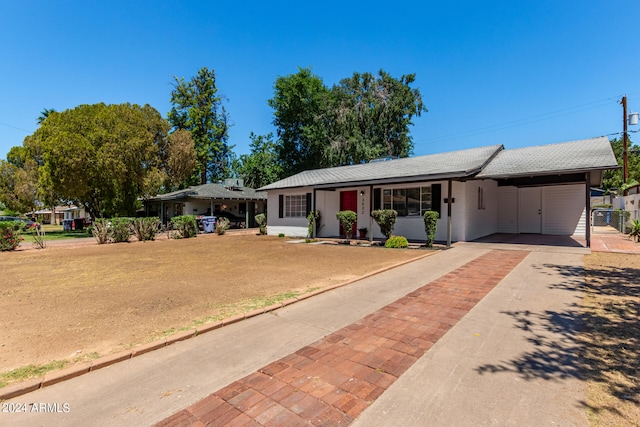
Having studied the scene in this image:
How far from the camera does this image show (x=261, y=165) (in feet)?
119

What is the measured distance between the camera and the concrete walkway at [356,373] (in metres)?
2.20

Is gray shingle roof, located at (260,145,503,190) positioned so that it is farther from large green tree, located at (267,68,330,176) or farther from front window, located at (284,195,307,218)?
large green tree, located at (267,68,330,176)

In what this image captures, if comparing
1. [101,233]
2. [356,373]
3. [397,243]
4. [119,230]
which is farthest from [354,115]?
[356,373]

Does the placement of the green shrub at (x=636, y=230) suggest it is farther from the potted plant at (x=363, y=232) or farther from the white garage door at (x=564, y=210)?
the potted plant at (x=363, y=232)

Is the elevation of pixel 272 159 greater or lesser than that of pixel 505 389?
greater

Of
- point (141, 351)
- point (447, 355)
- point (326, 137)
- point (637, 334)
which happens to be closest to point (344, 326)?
point (447, 355)

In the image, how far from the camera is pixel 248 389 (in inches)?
99.3

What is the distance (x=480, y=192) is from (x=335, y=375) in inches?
521

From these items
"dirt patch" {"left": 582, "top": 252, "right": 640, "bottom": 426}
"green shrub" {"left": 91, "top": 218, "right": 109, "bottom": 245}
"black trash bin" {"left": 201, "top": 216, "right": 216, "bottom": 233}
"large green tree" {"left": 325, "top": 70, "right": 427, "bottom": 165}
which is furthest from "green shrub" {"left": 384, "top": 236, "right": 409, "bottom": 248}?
"large green tree" {"left": 325, "top": 70, "right": 427, "bottom": 165}

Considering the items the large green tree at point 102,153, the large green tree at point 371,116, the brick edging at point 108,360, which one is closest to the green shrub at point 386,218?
the brick edging at point 108,360

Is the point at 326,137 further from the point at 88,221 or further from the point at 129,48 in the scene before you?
the point at 88,221

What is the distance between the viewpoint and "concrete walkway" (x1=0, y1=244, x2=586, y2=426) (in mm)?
2201

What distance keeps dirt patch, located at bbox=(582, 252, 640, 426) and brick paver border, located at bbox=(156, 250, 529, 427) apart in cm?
137

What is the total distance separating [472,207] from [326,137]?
66.8 ft
